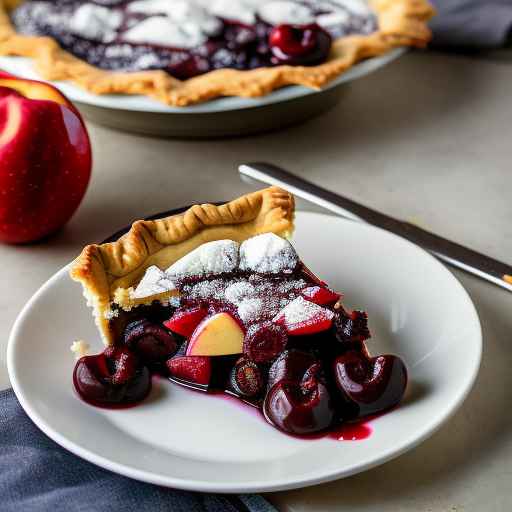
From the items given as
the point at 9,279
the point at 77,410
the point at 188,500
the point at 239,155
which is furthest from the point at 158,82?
the point at 188,500

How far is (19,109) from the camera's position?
1515 millimetres

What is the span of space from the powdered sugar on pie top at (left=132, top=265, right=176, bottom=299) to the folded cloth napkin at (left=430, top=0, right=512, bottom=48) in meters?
1.40

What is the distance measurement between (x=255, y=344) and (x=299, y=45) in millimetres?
913

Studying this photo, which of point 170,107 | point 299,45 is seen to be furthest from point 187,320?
point 299,45

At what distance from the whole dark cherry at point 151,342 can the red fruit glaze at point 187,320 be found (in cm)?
2

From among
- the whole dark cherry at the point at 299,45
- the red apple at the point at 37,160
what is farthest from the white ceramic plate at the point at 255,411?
the whole dark cherry at the point at 299,45

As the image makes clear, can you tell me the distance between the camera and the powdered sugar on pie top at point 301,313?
1211 millimetres

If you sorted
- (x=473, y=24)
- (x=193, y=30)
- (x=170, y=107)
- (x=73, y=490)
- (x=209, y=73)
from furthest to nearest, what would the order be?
(x=473, y=24) < (x=193, y=30) < (x=209, y=73) < (x=170, y=107) < (x=73, y=490)

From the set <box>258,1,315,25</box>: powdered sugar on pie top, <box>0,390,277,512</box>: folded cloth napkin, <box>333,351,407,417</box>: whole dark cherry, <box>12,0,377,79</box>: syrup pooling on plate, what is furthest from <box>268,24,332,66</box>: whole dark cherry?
<box>0,390,277,512</box>: folded cloth napkin

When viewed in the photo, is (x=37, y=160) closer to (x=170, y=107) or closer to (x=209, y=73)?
(x=170, y=107)

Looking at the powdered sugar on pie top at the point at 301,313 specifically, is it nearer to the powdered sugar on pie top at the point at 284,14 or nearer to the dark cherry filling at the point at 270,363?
the dark cherry filling at the point at 270,363

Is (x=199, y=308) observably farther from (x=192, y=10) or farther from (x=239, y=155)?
(x=192, y=10)

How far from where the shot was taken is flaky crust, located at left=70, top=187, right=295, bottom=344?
1.24m

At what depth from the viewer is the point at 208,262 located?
1.26 m
